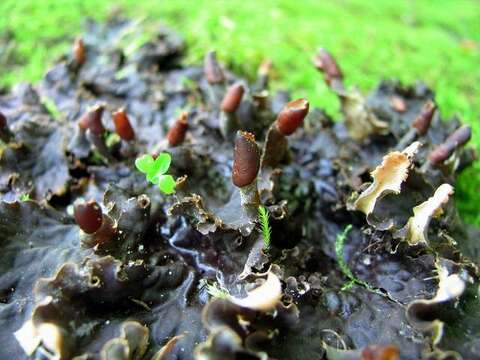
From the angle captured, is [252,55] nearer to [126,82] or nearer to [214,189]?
[126,82]

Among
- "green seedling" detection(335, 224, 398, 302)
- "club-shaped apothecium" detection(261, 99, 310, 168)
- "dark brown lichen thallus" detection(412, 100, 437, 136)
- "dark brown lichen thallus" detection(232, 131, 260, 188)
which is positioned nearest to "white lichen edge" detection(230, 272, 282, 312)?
"dark brown lichen thallus" detection(232, 131, 260, 188)

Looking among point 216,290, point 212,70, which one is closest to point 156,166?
point 216,290

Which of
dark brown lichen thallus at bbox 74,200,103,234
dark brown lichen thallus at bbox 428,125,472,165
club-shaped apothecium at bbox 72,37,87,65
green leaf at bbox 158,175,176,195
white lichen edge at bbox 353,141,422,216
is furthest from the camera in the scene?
club-shaped apothecium at bbox 72,37,87,65

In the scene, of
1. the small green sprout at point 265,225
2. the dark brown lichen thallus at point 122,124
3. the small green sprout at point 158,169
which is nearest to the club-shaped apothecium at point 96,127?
the dark brown lichen thallus at point 122,124

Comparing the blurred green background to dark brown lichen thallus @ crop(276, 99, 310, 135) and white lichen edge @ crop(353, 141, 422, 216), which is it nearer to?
dark brown lichen thallus @ crop(276, 99, 310, 135)

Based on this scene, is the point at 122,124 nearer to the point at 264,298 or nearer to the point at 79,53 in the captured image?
the point at 79,53

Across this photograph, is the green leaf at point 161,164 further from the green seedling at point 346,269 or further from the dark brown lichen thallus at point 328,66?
the dark brown lichen thallus at point 328,66
